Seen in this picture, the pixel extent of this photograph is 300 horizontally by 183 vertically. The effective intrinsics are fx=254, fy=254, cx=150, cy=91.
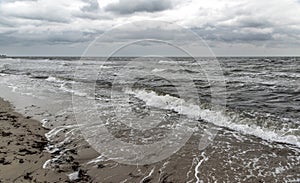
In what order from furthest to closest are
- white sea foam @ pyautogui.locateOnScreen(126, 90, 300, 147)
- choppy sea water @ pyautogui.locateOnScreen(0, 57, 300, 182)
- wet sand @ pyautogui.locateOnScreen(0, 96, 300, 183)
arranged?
1. white sea foam @ pyautogui.locateOnScreen(126, 90, 300, 147)
2. choppy sea water @ pyautogui.locateOnScreen(0, 57, 300, 182)
3. wet sand @ pyautogui.locateOnScreen(0, 96, 300, 183)

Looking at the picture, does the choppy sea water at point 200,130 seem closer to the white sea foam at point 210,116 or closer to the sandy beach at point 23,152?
the white sea foam at point 210,116

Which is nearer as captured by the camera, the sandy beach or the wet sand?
the sandy beach

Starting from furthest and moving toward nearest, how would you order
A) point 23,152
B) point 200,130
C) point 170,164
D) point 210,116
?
point 210,116 < point 200,130 < point 23,152 < point 170,164

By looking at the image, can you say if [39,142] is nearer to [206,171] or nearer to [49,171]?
[49,171]

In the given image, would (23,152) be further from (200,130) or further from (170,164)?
(200,130)

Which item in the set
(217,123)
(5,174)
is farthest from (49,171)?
(217,123)

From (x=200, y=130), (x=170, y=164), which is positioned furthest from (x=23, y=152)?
(x=200, y=130)

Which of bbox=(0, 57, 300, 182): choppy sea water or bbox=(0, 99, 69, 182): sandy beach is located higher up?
bbox=(0, 99, 69, 182): sandy beach

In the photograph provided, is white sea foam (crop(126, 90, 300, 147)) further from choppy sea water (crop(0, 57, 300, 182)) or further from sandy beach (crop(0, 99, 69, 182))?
sandy beach (crop(0, 99, 69, 182))

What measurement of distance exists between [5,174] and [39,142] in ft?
7.08

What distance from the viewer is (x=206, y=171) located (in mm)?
5957

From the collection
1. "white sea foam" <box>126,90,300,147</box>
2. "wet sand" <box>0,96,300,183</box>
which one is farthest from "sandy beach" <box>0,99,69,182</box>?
→ "white sea foam" <box>126,90,300,147</box>

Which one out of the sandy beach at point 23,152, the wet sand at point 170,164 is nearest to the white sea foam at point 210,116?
the wet sand at point 170,164

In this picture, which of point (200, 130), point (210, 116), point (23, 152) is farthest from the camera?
point (210, 116)
